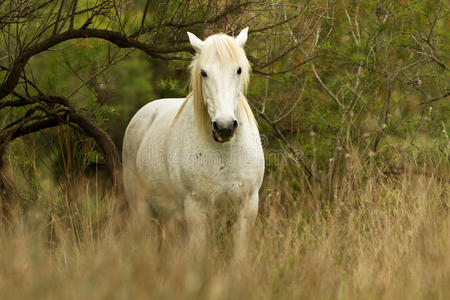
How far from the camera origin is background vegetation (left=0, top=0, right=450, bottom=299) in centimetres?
304

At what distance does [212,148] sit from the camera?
14.1 feet

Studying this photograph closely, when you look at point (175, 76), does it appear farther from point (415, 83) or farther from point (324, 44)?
point (415, 83)

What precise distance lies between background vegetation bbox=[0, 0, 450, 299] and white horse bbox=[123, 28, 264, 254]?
270mm

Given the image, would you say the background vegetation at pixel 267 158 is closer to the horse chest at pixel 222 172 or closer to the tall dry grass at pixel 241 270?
the tall dry grass at pixel 241 270

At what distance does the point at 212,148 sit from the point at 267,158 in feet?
8.88

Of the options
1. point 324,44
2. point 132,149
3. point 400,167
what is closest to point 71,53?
point 132,149

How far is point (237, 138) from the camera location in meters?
4.28

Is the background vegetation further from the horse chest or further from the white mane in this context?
the white mane

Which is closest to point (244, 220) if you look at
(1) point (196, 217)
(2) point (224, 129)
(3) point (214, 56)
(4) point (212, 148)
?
(1) point (196, 217)

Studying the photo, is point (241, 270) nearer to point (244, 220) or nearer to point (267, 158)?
point (244, 220)

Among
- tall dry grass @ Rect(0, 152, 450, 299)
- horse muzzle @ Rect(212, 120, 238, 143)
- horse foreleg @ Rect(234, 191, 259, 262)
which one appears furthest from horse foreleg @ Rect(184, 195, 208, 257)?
horse muzzle @ Rect(212, 120, 238, 143)

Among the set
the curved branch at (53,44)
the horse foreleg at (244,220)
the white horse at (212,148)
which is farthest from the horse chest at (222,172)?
the curved branch at (53,44)

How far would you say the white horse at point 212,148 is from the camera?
157 inches

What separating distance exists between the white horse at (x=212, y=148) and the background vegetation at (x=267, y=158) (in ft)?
0.89
